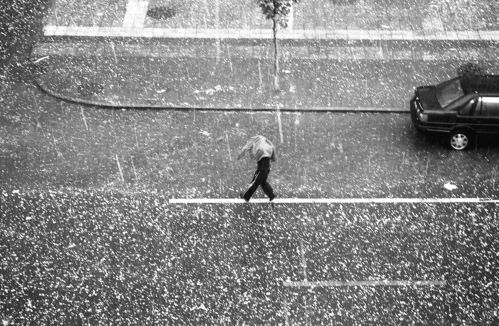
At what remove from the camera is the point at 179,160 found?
45.9 ft

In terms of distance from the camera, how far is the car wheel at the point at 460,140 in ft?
46.3

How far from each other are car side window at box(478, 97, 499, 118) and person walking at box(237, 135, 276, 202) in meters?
4.81

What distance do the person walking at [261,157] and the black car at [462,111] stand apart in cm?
387

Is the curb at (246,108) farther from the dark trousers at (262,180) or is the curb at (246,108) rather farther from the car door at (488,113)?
the dark trousers at (262,180)

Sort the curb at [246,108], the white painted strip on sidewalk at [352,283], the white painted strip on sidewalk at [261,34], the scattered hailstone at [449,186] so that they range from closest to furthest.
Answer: the white painted strip on sidewalk at [352,283] → the scattered hailstone at [449,186] → the curb at [246,108] → the white painted strip on sidewalk at [261,34]

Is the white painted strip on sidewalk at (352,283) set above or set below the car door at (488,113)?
below

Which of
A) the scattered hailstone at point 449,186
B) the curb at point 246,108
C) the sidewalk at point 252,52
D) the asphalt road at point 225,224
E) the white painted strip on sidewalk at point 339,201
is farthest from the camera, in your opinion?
the sidewalk at point 252,52

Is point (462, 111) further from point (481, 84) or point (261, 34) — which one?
point (261, 34)

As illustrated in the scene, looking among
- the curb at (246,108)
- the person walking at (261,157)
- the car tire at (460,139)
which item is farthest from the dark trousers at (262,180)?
the car tire at (460,139)

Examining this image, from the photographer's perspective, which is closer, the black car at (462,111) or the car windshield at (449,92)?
the black car at (462,111)

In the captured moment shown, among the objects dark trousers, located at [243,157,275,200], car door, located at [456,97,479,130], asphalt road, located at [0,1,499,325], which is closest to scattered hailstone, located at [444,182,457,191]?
asphalt road, located at [0,1,499,325]

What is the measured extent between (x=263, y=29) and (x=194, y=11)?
2201mm

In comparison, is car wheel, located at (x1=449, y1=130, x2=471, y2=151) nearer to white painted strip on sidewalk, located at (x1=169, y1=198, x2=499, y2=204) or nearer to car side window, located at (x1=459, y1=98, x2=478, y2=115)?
car side window, located at (x1=459, y1=98, x2=478, y2=115)

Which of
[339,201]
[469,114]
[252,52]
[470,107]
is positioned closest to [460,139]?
[469,114]
